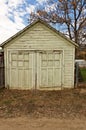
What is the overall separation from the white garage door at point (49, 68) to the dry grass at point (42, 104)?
3.29 ft

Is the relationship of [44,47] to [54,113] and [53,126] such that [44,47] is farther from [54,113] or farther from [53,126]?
[53,126]

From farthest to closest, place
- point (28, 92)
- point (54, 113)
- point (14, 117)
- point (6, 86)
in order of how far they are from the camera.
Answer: point (6, 86) → point (28, 92) → point (54, 113) → point (14, 117)

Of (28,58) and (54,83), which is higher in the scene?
(28,58)

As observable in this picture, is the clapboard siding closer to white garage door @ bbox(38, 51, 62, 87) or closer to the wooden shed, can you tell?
the wooden shed

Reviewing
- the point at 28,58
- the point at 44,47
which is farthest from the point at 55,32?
the point at 28,58

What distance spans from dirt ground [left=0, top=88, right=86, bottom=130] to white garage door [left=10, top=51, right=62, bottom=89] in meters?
1.16

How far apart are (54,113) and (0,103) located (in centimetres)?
274

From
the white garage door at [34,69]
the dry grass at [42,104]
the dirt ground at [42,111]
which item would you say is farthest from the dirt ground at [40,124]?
the white garage door at [34,69]

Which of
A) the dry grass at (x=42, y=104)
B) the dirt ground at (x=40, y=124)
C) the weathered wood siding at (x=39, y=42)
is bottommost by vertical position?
the dirt ground at (x=40, y=124)

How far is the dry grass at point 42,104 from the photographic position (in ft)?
26.7

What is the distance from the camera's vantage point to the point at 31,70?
13.4 metres

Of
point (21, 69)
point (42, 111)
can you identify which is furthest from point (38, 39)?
point (42, 111)

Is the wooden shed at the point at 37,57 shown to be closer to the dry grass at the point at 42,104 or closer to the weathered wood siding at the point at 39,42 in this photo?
A: the weathered wood siding at the point at 39,42

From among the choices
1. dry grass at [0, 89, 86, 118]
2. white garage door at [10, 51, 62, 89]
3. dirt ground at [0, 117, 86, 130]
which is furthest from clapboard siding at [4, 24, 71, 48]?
dirt ground at [0, 117, 86, 130]
